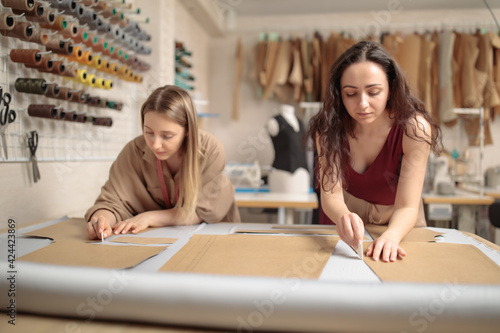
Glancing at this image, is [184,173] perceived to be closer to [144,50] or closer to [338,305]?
[338,305]

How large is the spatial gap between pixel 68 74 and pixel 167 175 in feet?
1.91

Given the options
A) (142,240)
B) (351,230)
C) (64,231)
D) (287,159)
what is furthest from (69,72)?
(287,159)

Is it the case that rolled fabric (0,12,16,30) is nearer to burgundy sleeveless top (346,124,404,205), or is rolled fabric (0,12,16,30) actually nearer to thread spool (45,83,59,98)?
thread spool (45,83,59,98)

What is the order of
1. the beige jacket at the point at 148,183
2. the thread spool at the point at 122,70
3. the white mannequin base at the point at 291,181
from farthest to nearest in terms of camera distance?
the white mannequin base at the point at 291,181, the thread spool at the point at 122,70, the beige jacket at the point at 148,183

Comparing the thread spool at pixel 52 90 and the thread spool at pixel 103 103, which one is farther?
the thread spool at pixel 103 103

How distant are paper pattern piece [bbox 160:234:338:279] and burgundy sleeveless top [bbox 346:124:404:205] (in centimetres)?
31

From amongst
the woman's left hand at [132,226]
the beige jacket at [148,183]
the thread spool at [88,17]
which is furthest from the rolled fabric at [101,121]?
the woman's left hand at [132,226]

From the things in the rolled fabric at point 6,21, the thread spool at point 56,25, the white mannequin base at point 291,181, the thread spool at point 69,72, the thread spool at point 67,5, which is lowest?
the white mannequin base at point 291,181

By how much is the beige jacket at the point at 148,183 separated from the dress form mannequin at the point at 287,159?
1.27m

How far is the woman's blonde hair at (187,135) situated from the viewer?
1168mm

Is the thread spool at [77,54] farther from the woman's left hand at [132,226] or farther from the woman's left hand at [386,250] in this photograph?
the woman's left hand at [386,250]

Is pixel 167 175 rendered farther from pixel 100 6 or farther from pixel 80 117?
pixel 100 6

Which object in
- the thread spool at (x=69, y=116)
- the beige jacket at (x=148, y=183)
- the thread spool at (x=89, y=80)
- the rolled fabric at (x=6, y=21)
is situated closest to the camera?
the rolled fabric at (x=6, y=21)

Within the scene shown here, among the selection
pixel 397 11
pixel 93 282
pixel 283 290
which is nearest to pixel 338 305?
pixel 283 290
